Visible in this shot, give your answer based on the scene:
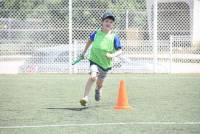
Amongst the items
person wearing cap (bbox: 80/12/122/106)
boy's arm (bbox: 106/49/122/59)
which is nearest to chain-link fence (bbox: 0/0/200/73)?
person wearing cap (bbox: 80/12/122/106)

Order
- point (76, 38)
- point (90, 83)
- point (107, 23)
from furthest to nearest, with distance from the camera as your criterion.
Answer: point (76, 38) < point (107, 23) < point (90, 83)

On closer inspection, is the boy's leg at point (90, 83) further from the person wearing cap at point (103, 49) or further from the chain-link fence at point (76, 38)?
the chain-link fence at point (76, 38)

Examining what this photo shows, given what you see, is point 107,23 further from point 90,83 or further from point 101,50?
point 90,83

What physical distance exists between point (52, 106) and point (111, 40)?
1593 millimetres

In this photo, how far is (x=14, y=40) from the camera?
19422mm

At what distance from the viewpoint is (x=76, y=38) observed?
64.8 feet

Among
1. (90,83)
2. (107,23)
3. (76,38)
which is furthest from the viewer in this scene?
(76,38)

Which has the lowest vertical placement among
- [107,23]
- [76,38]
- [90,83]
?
[90,83]

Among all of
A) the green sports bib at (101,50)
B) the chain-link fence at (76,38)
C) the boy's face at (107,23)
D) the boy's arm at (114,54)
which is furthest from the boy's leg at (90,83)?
the chain-link fence at (76,38)

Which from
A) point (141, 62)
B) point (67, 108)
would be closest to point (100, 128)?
point (67, 108)

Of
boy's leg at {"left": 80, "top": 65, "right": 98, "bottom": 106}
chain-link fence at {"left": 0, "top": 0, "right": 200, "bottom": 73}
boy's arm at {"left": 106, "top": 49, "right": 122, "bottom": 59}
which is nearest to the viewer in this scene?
boy's leg at {"left": 80, "top": 65, "right": 98, "bottom": 106}

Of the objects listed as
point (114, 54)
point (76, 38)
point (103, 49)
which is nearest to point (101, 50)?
point (103, 49)

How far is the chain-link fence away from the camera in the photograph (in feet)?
62.7

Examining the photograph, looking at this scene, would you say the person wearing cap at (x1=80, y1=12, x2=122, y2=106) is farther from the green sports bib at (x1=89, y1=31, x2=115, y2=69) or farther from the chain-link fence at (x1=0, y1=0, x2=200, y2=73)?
the chain-link fence at (x1=0, y1=0, x2=200, y2=73)
